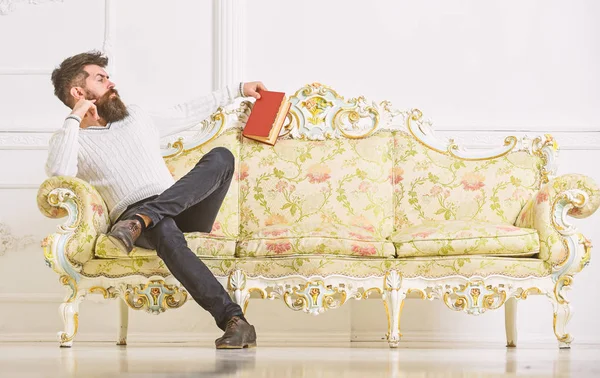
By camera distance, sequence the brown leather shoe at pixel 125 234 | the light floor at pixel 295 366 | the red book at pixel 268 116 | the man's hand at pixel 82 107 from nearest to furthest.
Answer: the light floor at pixel 295 366 < the brown leather shoe at pixel 125 234 < the man's hand at pixel 82 107 < the red book at pixel 268 116

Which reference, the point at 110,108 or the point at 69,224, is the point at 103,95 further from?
the point at 69,224

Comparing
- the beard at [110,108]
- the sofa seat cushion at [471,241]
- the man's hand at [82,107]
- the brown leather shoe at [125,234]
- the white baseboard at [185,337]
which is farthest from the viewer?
the white baseboard at [185,337]

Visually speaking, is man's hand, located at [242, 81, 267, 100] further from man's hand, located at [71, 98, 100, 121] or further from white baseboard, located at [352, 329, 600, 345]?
white baseboard, located at [352, 329, 600, 345]

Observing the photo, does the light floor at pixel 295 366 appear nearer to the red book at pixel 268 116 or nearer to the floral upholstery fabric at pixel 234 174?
the floral upholstery fabric at pixel 234 174

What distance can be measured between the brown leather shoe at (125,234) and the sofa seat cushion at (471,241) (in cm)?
96

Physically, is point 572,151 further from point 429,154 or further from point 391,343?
point 391,343

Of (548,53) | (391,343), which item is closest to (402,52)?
(548,53)

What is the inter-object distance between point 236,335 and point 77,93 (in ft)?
4.24

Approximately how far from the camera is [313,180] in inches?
133

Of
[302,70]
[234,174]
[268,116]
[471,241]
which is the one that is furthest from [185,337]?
[471,241]

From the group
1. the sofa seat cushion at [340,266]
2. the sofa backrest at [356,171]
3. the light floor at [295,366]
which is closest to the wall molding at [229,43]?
the sofa backrest at [356,171]

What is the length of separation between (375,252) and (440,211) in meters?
0.52

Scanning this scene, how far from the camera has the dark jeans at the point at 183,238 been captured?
8.71 feet

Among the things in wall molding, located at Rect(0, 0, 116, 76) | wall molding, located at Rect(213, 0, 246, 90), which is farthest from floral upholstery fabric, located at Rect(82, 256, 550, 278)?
wall molding, located at Rect(0, 0, 116, 76)
